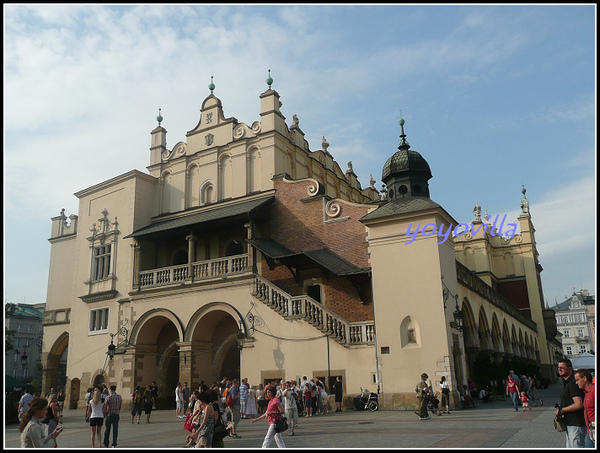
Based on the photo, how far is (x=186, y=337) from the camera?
2433 centimetres

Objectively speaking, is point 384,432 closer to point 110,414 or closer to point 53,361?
point 110,414

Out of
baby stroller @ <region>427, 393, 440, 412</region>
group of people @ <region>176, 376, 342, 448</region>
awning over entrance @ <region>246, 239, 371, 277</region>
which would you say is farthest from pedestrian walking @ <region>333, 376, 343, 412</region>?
awning over entrance @ <region>246, 239, 371, 277</region>

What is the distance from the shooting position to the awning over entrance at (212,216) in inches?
958

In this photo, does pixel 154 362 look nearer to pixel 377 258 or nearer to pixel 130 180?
pixel 130 180

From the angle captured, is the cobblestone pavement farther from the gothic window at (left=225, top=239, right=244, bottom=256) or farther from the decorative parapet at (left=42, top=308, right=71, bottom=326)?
the decorative parapet at (left=42, top=308, right=71, bottom=326)

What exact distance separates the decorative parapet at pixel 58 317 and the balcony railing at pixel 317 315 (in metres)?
17.1

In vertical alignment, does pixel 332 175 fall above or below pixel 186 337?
above

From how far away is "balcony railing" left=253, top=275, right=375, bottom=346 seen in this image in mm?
20047

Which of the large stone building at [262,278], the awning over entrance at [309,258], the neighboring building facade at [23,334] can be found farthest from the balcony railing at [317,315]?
the neighboring building facade at [23,334]

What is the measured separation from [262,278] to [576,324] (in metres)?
89.9

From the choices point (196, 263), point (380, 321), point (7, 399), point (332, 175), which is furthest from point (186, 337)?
point (332, 175)

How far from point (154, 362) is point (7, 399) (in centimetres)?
713

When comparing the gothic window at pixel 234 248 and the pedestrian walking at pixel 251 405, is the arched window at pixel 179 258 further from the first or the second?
the pedestrian walking at pixel 251 405

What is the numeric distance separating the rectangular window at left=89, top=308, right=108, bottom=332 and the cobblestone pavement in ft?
32.5
